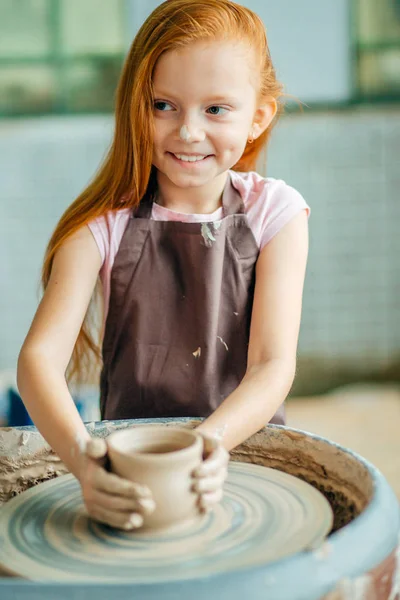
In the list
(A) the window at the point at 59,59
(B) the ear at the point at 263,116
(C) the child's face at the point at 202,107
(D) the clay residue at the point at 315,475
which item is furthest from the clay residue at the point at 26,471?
(A) the window at the point at 59,59

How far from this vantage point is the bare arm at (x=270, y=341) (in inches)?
48.3

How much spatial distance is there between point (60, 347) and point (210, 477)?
43 centimetres

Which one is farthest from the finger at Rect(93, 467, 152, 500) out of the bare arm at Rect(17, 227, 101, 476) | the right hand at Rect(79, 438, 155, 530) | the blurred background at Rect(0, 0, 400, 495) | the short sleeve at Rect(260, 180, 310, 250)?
the blurred background at Rect(0, 0, 400, 495)

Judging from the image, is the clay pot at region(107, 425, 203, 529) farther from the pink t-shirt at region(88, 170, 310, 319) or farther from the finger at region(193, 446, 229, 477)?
the pink t-shirt at region(88, 170, 310, 319)

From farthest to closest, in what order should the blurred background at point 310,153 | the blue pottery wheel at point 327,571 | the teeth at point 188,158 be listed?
the blurred background at point 310,153 < the teeth at point 188,158 < the blue pottery wheel at point 327,571

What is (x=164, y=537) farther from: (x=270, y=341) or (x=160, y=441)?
(x=270, y=341)

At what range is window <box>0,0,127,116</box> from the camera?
3982 millimetres

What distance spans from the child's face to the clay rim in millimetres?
497

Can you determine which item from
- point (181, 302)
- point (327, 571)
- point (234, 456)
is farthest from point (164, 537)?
point (181, 302)

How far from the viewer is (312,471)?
128 cm

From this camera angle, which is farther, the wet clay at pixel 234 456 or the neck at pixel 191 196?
the neck at pixel 191 196

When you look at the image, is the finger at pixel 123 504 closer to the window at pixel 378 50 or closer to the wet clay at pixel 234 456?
the wet clay at pixel 234 456

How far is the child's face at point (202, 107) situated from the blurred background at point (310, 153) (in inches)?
99.0

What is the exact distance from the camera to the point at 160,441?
1.09 meters
